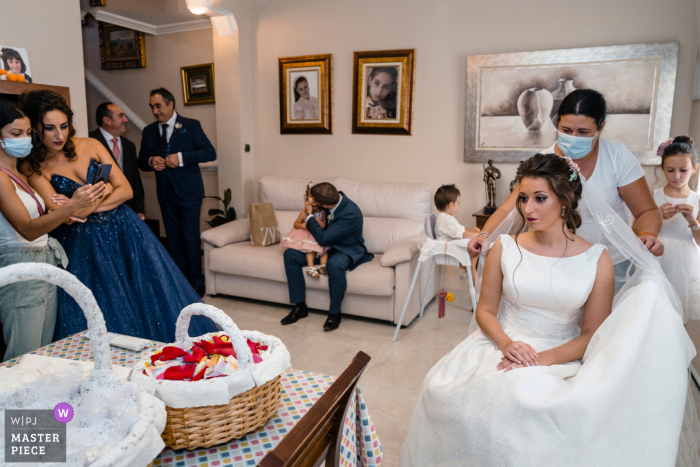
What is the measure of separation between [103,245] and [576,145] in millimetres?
2061

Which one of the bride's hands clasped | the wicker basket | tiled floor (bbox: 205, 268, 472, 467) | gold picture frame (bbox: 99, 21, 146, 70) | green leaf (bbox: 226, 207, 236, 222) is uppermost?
gold picture frame (bbox: 99, 21, 146, 70)

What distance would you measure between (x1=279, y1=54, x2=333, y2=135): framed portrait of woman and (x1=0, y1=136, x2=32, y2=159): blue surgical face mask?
300 centimetres

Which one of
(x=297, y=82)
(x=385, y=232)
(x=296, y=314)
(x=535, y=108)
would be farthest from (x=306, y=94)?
(x=296, y=314)

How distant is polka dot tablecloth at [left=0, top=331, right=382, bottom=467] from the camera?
0.94 meters

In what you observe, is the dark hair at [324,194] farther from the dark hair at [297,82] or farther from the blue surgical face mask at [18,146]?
the blue surgical face mask at [18,146]

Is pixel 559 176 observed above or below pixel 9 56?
below

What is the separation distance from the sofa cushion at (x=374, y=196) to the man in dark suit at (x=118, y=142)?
46.3 inches

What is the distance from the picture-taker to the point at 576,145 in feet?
6.11

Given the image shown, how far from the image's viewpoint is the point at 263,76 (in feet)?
15.9

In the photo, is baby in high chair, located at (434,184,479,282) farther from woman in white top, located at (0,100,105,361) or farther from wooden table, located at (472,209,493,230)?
woman in white top, located at (0,100,105,361)

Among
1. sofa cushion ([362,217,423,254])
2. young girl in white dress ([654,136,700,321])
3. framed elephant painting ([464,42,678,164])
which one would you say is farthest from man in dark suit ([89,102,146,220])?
young girl in white dress ([654,136,700,321])

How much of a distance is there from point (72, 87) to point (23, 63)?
346mm

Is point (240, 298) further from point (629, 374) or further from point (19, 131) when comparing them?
point (629, 374)

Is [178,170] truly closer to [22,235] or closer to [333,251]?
[333,251]
